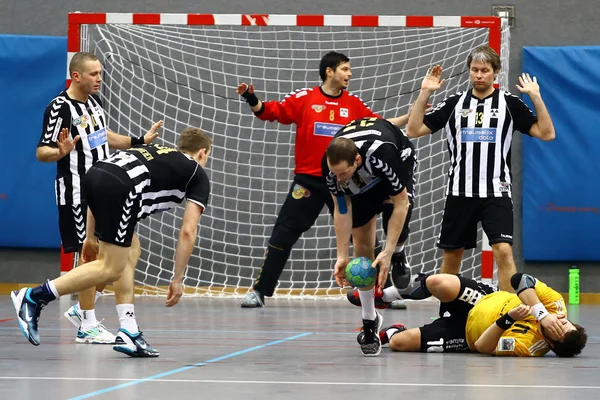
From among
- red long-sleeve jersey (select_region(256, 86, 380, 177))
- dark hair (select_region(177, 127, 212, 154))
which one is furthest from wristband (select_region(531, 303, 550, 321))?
red long-sleeve jersey (select_region(256, 86, 380, 177))

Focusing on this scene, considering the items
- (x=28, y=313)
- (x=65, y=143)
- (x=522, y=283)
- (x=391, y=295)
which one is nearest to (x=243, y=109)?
(x=65, y=143)

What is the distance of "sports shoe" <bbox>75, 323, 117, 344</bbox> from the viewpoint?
6668 mm

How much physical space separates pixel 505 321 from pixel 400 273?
1227 mm

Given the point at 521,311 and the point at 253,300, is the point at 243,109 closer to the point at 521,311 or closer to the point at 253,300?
the point at 253,300

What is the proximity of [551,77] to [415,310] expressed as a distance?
3.04 m

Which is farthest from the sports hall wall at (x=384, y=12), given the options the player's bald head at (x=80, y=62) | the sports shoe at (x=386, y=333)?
the sports shoe at (x=386, y=333)

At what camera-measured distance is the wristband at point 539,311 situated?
5668mm

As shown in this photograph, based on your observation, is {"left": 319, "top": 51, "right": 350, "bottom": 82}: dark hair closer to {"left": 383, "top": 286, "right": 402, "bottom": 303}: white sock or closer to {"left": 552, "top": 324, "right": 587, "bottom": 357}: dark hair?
{"left": 383, "top": 286, "right": 402, "bottom": 303}: white sock

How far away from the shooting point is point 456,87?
11055 mm

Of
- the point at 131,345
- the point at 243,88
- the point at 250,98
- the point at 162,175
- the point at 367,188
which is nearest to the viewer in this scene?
the point at 131,345

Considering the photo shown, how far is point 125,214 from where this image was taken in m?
5.78

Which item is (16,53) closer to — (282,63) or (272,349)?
(282,63)

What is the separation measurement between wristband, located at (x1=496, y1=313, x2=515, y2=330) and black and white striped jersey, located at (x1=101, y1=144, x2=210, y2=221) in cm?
170

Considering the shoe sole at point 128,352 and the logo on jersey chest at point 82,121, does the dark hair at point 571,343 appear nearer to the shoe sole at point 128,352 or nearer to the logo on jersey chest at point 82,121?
the shoe sole at point 128,352
